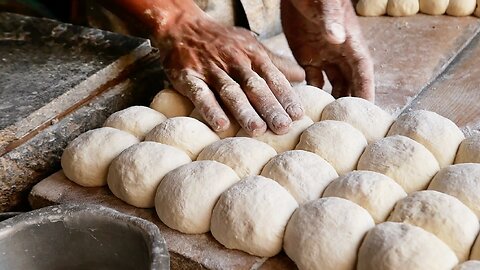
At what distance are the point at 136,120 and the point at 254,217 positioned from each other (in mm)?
598

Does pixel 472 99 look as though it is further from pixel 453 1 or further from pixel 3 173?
pixel 3 173

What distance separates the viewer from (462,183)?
143cm

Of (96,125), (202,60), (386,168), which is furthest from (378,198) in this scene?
(96,125)

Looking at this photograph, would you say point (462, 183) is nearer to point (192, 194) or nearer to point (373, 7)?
point (192, 194)

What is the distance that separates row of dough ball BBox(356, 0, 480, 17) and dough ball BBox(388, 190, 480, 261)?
71.3 inches

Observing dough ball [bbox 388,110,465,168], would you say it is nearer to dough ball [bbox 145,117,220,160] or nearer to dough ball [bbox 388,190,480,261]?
dough ball [bbox 388,190,480,261]

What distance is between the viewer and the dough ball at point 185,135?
1716 mm

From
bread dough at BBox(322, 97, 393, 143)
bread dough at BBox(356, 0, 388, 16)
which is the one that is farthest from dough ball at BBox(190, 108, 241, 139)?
bread dough at BBox(356, 0, 388, 16)

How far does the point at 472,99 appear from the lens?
88.0 inches

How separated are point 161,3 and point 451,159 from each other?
Result: 41.9 inches

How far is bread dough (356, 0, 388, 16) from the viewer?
9.96ft

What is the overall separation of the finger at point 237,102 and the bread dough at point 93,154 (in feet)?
0.98

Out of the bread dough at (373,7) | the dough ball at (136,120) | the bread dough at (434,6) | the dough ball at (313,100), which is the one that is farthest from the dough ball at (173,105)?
the bread dough at (434,6)

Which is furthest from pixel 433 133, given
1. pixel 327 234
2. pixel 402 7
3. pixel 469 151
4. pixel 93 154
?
pixel 402 7
